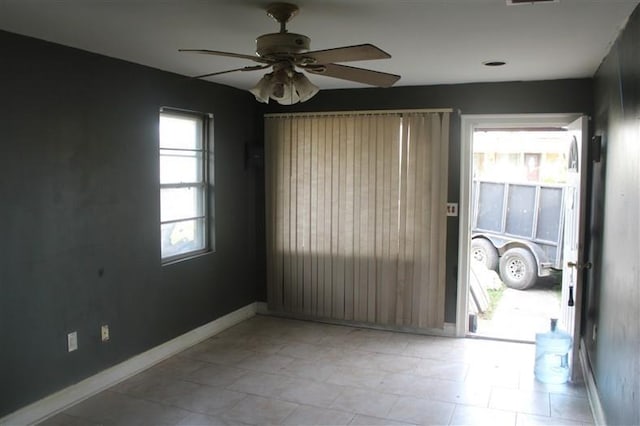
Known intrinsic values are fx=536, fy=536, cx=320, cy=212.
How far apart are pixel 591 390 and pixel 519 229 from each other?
3.91 meters

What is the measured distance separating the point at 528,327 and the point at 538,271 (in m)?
1.95

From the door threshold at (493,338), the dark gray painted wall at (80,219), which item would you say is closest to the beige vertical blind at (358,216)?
the door threshold at (493,338)

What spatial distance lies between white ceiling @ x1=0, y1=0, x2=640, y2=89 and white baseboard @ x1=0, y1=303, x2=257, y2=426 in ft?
7.12

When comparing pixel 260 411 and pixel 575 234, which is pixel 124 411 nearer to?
pixel 260 411

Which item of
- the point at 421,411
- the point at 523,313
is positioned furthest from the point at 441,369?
the point at 523,313

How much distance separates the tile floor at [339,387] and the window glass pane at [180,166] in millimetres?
1431

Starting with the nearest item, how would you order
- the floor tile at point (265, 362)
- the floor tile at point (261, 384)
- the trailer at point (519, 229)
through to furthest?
the floor tile at point (261, 384) → the floor tile at point (265, 362) → the trailer at point (519, 229)

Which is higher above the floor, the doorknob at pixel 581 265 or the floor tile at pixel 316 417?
the doorknob at pixel 581 265

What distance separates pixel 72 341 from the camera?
11.3 ft

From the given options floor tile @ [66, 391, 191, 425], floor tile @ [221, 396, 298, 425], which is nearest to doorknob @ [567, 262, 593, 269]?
floor tile @ [221, 396, 298, 425]

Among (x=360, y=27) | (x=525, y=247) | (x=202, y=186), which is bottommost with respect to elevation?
(x=525, y=247)

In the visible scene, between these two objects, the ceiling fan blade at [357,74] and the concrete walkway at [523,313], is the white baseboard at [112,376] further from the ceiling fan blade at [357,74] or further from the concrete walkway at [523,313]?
the ceiling fan blade at [357,74]

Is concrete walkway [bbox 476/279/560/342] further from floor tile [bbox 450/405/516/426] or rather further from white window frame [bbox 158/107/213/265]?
white window frame [bbox 158/107/213/265]

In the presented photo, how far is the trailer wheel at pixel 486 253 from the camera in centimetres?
737
